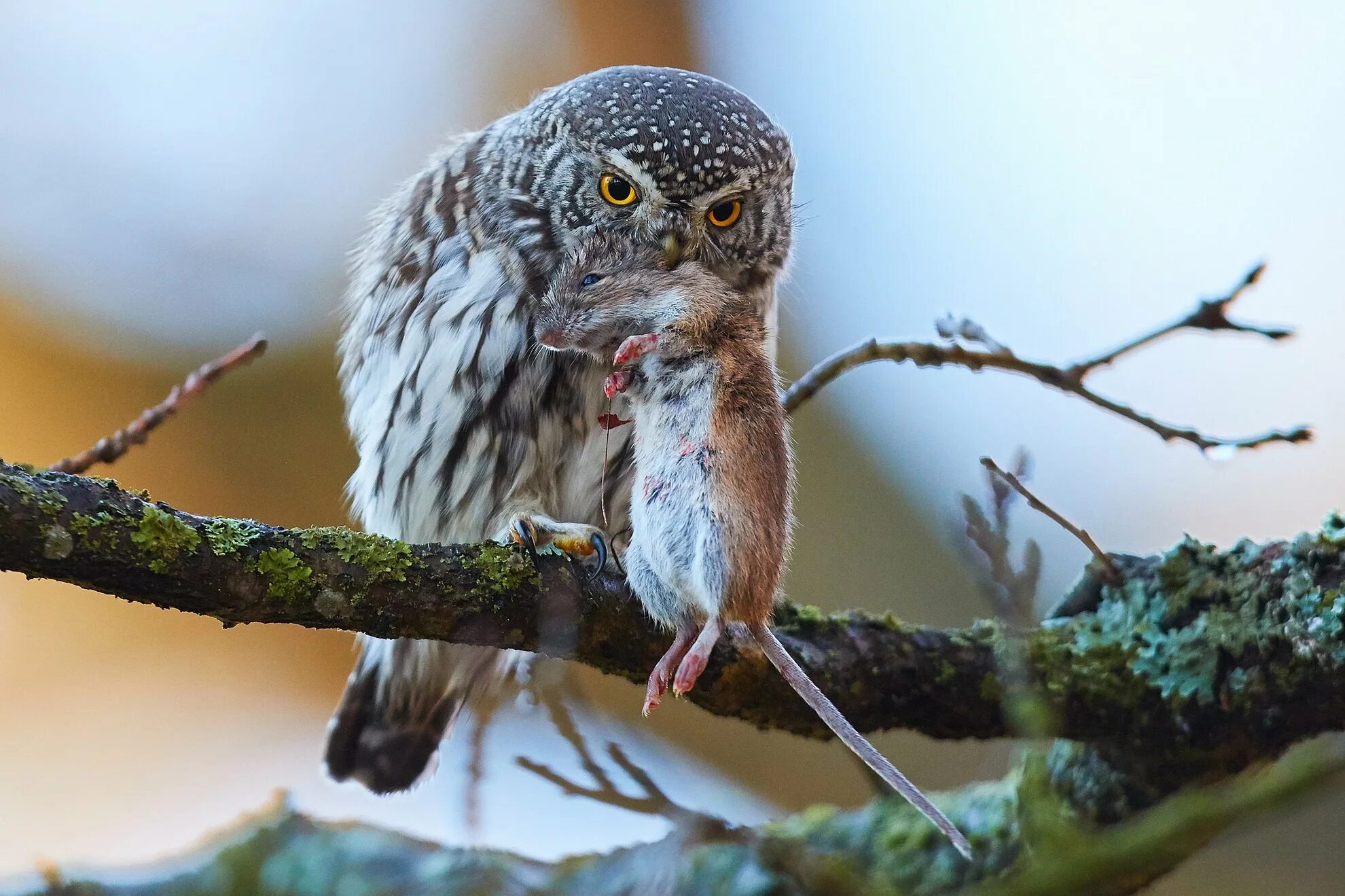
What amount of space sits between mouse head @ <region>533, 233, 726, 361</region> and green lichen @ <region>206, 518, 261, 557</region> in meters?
0.60

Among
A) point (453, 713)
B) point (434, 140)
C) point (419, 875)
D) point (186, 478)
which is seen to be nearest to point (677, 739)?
point (453, 713)

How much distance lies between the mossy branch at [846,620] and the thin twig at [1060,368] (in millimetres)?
282

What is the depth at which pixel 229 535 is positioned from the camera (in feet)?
4.49

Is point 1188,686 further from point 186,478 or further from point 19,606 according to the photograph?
point 19,606

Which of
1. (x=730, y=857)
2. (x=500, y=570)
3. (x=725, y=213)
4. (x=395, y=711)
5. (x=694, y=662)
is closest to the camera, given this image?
(x=694, y=662)

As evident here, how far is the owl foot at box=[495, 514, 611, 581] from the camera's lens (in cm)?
182

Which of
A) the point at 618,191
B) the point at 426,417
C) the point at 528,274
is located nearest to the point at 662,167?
the point at 618,191

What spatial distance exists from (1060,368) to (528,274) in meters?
1.12

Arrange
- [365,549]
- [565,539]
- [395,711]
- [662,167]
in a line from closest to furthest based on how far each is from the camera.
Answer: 1. [365,549]
2. [565,539]
3. [662,167]
4. [395,711]

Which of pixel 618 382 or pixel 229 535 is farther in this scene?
pixel 618 382

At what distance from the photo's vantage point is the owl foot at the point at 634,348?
1.64 metres

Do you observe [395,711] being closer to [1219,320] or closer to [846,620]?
[846,620]

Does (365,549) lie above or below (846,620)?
above

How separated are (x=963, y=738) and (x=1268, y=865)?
66.3 inches
